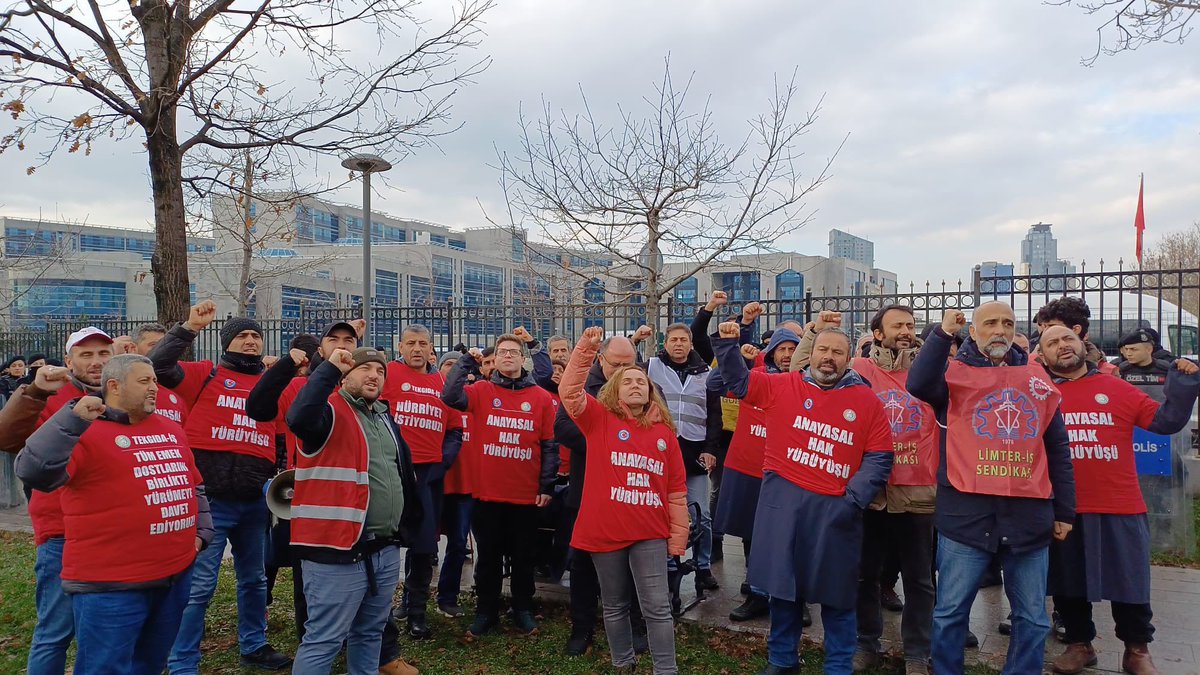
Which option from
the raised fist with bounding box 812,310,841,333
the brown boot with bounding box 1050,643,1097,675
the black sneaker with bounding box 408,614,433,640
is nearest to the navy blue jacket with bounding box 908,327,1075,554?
the brown boot with bounding box 1050,643,1097,675

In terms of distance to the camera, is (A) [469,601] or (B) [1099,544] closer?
(B) [1099,544]

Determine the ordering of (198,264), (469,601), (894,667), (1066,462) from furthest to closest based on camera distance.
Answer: (198,264) → (469,601) → (894,667) → (1066,462)

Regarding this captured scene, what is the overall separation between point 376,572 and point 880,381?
3.16 meters

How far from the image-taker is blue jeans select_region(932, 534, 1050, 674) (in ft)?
13.0

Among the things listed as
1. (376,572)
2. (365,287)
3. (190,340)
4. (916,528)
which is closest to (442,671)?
(376,572)

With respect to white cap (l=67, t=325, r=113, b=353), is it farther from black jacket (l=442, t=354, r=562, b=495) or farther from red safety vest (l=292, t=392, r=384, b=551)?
black jacket (l=442, t=354, r=562, b=495)

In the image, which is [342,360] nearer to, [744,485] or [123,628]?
[123,628]

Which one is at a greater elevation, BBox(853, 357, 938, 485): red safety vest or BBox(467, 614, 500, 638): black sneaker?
BBox(853, 357, 938, 485): red safety vest

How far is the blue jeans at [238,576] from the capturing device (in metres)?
4.34

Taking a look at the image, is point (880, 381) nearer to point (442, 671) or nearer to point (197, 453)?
point (442, 671)

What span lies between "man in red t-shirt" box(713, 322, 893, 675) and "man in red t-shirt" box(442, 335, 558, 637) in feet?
5.33

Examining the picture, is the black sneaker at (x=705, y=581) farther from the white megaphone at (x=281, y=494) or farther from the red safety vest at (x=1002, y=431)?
the white megaphone at (x=281, y=494)

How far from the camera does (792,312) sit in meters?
9.31

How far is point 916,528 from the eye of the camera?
459cm
